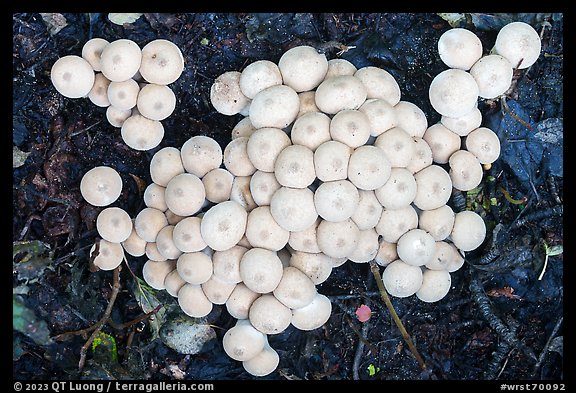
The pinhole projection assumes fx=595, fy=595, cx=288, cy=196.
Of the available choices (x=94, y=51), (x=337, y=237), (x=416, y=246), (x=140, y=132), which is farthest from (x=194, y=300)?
(x=94, y=51)

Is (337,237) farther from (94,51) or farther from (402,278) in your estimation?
(94,51)

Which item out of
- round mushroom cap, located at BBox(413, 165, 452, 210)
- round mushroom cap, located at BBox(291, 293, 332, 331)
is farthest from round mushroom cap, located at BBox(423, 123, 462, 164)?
round mushroom cap, located at BBox(291, 293, 332, 331)

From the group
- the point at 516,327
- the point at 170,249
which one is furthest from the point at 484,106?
the point at 170,249

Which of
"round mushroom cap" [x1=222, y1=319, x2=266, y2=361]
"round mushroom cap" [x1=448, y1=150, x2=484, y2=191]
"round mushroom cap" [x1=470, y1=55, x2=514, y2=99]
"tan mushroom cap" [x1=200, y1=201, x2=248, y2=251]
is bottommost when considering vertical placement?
"round mushroom cap" [x1=222, y1=319, x2=266, y2=361]

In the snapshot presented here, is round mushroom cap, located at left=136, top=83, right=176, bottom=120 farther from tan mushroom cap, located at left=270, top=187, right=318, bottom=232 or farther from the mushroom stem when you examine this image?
the mushroom stem

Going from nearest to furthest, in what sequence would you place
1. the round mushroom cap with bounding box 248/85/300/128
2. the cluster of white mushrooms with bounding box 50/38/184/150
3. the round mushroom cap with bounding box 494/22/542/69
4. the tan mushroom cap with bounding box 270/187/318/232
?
the tan mushroom cap with bounding box 270/187/318/232, the round mushroom cap with bounding box 248/85/300/128, the cluster of white mushrooms with bounding box 50/38/184/150, the round mushroom cap with bounding box 494/22/542/69

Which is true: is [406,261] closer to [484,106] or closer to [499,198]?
[499,198]

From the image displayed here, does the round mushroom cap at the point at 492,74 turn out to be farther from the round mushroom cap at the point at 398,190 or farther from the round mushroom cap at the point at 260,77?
the round mushroom cap at the point at 260,77
